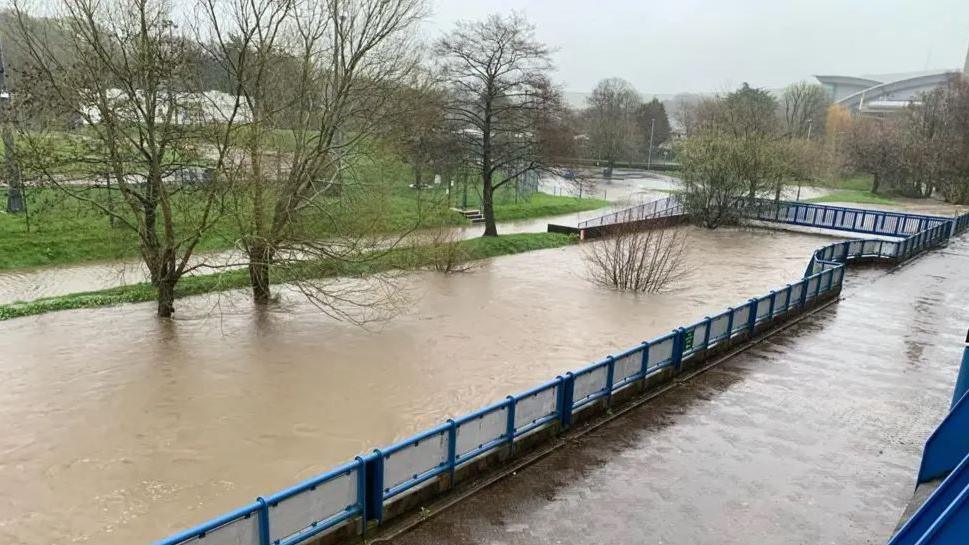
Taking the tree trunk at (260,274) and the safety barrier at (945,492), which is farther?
the tree trunk at (260,274)

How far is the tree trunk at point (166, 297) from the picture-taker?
60.8ft

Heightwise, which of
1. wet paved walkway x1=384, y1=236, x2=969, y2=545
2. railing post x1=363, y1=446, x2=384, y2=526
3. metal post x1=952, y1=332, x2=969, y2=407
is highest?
metal post x1=952, y1=332, x2=969, y2=407

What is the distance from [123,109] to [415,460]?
13673 millimetres

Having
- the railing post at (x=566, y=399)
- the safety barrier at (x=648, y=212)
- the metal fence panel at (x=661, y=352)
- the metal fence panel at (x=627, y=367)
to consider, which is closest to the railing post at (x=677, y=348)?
the metal fence panel at (x=661, y=352)

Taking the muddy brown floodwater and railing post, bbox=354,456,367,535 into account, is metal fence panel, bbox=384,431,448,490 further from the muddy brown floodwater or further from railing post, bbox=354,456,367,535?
the muddy brown floodwater

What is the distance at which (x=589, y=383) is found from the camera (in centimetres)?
1196

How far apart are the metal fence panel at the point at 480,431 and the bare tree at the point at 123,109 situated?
11.1 m

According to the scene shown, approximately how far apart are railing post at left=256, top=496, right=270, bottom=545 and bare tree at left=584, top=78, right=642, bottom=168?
84.6m

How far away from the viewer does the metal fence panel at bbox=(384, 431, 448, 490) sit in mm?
8656

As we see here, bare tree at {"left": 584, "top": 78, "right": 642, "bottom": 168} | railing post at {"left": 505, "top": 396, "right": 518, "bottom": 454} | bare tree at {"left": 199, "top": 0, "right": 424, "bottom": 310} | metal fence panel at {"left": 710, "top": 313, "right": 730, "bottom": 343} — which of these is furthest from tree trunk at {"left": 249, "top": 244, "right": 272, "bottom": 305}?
bare tree at {"left": 584, "top": 78, "right": 642, "bottom": 168}

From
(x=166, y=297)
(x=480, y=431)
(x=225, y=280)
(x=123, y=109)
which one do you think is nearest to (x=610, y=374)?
(x=480, y=431)

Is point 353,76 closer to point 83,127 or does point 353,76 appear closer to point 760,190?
point 83,127

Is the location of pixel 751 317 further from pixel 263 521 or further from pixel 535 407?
pixel 263 521

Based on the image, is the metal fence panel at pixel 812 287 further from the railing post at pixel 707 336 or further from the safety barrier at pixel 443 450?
the railing post at pixel 707 336
